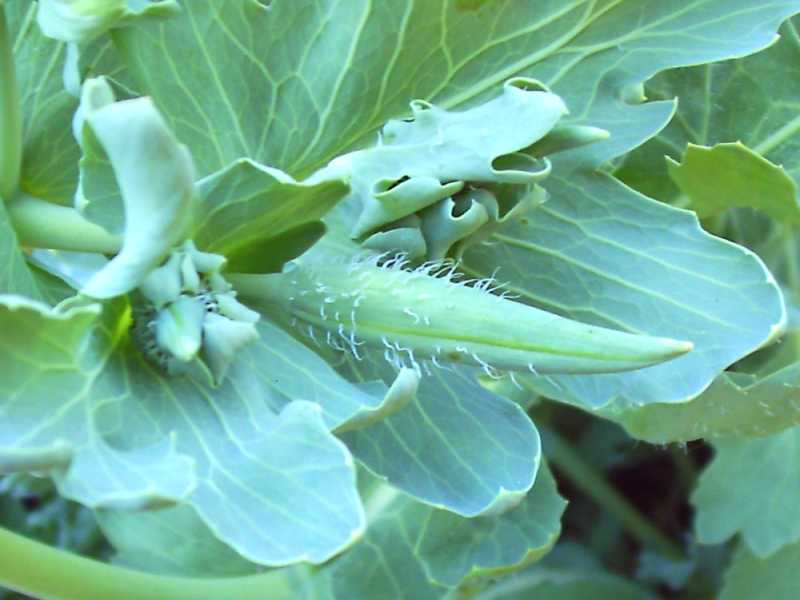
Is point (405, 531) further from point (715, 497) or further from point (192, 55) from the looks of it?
point (192, 55)

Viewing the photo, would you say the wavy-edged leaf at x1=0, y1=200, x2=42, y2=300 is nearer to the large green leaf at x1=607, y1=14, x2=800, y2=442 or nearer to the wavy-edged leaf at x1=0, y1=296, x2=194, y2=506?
the wavy-edged leaf at x1=0, y1=296, x2=194, y2=506

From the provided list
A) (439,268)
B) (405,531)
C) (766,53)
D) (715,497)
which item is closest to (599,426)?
(715,497)

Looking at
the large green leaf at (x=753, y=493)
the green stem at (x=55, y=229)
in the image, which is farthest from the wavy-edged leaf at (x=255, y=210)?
the large green leaf at (x=753, y=493)

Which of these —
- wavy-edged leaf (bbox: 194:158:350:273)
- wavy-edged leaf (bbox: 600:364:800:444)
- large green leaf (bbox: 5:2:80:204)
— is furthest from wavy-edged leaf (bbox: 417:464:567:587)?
large green leaf (bbox: 5:2:80:204)

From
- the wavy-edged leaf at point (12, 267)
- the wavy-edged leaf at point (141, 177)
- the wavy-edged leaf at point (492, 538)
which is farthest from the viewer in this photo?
the wavy-edged leaf at point (492, 538)

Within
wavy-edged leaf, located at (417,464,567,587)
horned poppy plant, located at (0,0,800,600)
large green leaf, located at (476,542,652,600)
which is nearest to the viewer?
horned poppy plant, located at (0,0,800,600)

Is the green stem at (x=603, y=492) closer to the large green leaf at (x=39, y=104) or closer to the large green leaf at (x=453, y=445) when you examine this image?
the large green leaf at (x=453, y=445)
